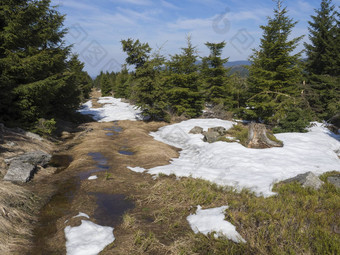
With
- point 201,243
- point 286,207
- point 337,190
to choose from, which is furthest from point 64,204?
point 337,190

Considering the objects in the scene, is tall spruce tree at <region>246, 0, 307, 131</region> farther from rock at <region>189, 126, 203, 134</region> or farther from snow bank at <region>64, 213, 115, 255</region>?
snow bank at <region>64, 213, 115, 255</region>

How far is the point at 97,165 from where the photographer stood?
9.24 metres

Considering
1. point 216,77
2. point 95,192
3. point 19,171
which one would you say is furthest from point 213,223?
point 216,77

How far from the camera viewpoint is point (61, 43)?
1766 centimetres

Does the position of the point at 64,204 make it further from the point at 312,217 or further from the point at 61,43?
the point at 61,43

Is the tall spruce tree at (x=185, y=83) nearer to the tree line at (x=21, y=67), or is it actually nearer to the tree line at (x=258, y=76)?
the tree line at (x=258, y=76)

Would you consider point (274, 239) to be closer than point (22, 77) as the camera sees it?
Yes

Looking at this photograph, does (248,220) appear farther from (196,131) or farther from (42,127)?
(42,127)

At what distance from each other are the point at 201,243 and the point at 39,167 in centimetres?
740

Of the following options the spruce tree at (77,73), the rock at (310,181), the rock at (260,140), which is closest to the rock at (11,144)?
the spruce tree at (77,73)

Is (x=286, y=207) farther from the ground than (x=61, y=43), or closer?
closer

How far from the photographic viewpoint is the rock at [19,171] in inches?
272

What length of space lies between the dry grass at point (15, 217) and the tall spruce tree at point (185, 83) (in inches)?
702

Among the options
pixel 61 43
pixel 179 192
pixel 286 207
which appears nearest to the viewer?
pixel 286 207
